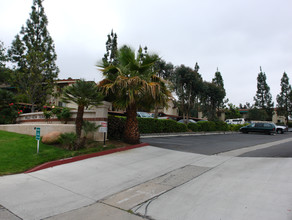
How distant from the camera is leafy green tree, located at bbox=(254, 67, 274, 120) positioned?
162 feet

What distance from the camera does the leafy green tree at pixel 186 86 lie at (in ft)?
73.5

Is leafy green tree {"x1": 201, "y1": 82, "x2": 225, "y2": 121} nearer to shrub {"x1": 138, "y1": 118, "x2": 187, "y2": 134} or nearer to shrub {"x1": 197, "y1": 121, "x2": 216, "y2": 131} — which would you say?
shrub {"x1": 197, "y1": 121, "x2": 216, "y2": 131}

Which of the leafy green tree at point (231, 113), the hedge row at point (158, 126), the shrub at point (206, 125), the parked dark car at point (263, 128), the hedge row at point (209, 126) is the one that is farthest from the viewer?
the leafy green tree at point (231, 113)

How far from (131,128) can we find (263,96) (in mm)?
49706

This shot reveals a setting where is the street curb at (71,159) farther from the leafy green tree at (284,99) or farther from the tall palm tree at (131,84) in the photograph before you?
the leafy green tree at (284,99)

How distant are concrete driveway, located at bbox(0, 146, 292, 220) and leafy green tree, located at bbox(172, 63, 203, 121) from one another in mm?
15512

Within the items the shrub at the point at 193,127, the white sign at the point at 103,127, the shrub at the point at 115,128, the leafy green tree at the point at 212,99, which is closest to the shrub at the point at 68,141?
the white sign at the point at 103,127

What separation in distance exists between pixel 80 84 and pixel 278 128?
27.6m

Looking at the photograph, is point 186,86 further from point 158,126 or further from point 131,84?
point 131,84

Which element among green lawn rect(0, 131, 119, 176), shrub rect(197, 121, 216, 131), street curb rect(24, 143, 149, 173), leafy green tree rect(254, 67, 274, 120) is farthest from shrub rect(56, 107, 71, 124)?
leafy green tree rect(254, 67, 274, 120)

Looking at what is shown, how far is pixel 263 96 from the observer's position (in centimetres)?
5016

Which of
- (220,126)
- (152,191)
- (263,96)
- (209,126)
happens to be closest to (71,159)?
(152,191)

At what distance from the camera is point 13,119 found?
15625 mm

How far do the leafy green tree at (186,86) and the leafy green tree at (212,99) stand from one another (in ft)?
15.7
